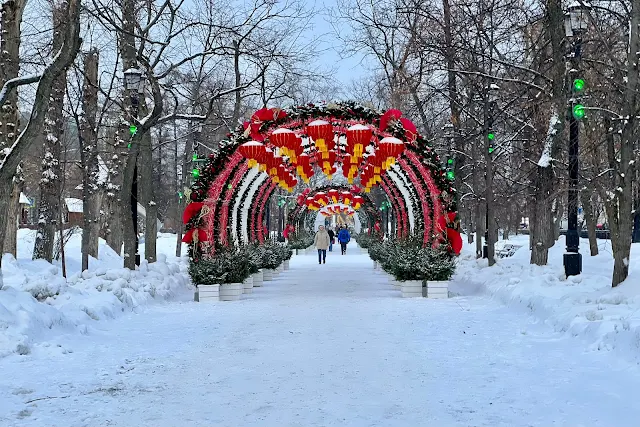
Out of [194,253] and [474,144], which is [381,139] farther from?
[474,144]

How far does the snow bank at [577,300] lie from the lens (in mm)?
8316

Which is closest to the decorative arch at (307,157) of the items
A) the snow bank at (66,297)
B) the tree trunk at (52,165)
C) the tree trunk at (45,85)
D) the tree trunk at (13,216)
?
the snow bank at (66,297)

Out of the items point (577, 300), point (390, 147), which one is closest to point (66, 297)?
point (390, 147)

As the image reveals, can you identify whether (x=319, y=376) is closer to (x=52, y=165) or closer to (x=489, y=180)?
(x=52, y=165)

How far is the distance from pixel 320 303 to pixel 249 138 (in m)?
4.02

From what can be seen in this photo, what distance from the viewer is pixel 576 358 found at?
26.2ft

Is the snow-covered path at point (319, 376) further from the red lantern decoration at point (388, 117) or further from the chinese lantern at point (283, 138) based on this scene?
the red lantern decoration at point (388, 117)

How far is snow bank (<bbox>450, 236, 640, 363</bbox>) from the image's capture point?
8316mm

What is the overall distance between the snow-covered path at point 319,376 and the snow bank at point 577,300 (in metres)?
0.28

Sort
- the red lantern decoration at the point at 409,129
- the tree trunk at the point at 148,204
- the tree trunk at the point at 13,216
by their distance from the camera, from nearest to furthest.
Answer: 1. the red lantern decoration at the point at 409,129
2. the tree trunk at the point at 13,216
3. the tree trunk at the point at 148,204

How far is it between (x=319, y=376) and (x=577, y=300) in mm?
5438

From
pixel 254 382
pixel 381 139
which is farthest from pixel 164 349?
pixel 381 139

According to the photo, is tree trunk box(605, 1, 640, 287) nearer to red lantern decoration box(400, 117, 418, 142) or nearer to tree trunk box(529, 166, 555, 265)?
tree trunk box(529, 166, 555, 265)

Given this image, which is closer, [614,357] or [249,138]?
[614,357]
